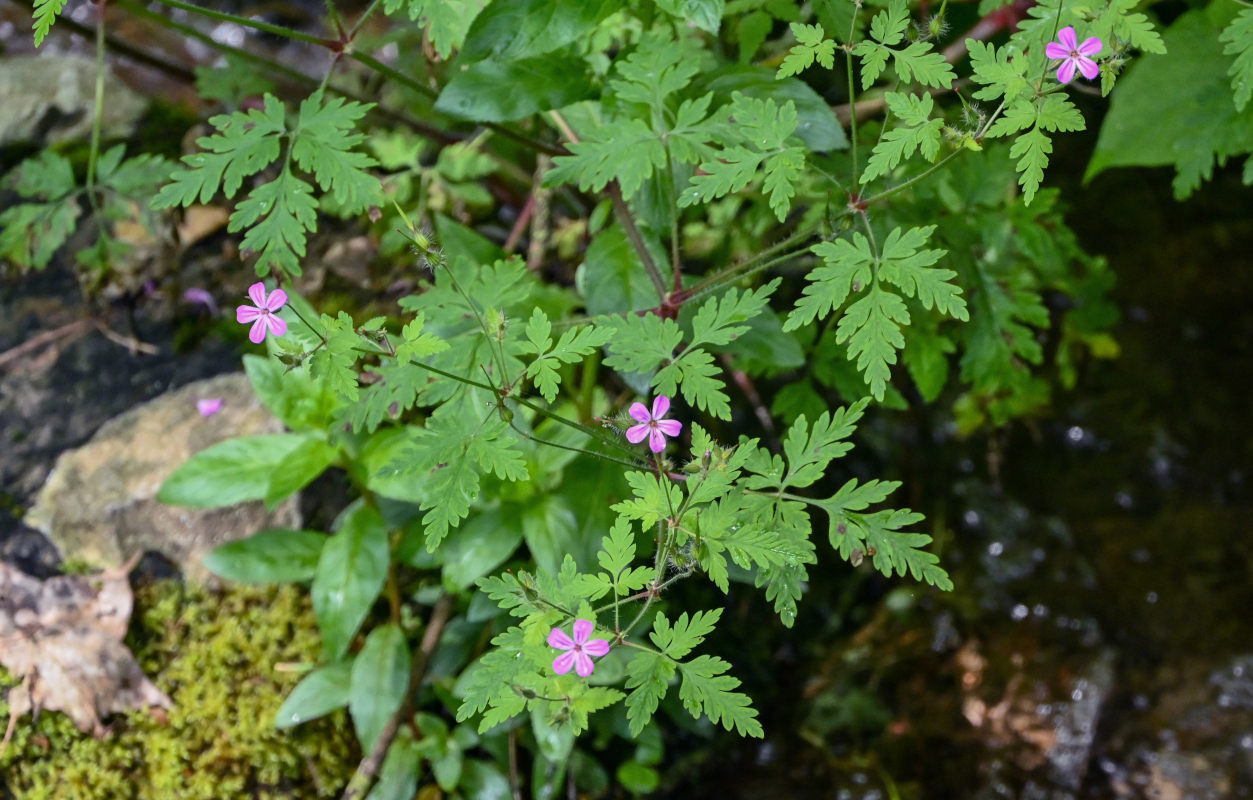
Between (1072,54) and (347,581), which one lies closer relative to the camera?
(1072,54)

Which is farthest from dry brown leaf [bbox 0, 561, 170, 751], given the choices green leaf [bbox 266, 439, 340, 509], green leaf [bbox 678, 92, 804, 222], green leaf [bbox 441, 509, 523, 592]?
green leaf [bbox 678, 92, 804, 222]

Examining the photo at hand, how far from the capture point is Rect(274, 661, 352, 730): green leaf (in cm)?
194

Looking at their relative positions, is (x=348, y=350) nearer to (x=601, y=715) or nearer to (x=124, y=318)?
(x=601, y=715)

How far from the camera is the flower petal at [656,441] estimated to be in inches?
51.0

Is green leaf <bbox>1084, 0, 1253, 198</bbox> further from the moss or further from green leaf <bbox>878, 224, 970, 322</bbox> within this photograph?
the moss

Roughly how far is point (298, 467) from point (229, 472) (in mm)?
208

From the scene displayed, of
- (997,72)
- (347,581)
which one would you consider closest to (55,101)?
(347,581)

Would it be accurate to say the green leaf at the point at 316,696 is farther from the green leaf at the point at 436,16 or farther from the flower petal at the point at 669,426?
the green leaf at the point at 436,16

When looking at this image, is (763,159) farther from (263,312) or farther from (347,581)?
(347,581)

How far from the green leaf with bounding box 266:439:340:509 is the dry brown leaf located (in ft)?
1.81

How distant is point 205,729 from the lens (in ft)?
6.48

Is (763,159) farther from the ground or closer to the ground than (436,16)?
closer to the ground

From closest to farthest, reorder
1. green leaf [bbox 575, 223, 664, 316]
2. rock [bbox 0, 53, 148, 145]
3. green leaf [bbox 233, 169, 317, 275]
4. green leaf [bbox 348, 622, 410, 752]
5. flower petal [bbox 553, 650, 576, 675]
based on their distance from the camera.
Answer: flower petal [bbox 553, 650, 576, 675]
green leaf [bbox 233, 169, 317, 275]
green leaf [bbox 575, 223, 664, 316]
green leaf [bbox 348, 622, 410, 752]
rock [bbox 0, 53, 148, 145]

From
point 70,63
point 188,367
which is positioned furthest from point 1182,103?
point 70,63
